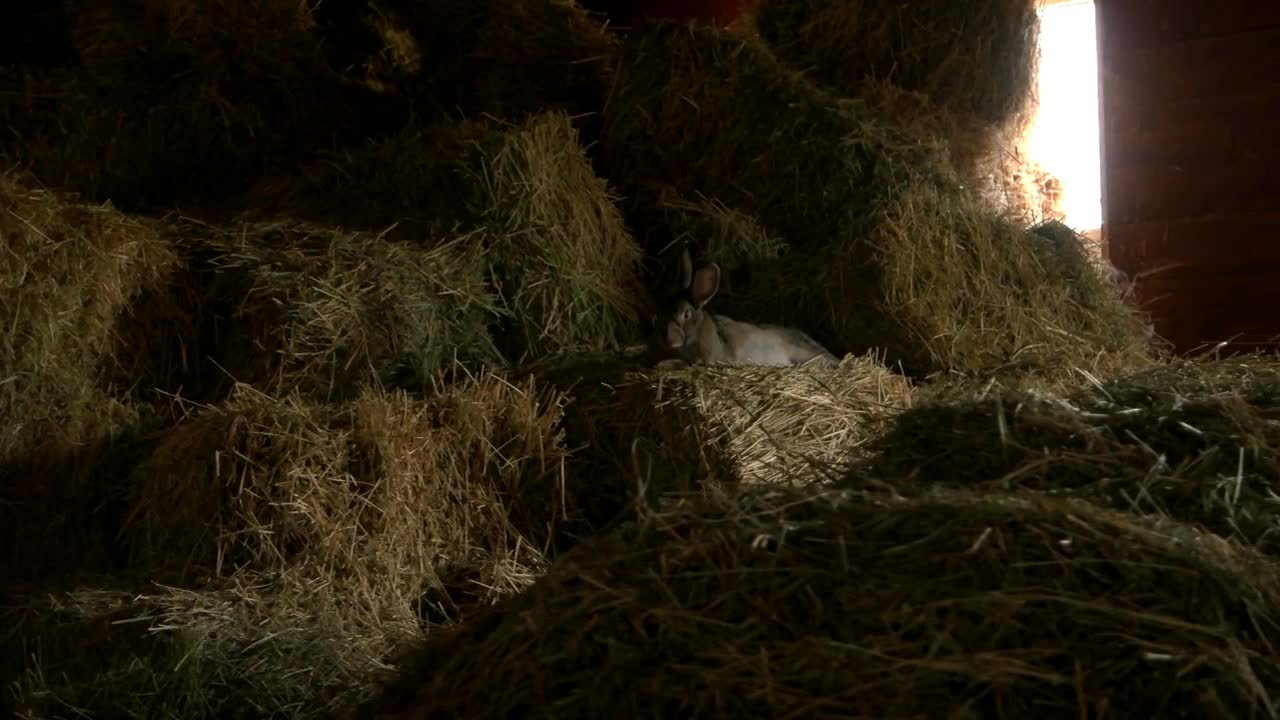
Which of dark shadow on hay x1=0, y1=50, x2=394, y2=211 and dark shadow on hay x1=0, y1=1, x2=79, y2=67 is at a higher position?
dark shadow on hay x1=0, y1=1, x2=79, y2=67

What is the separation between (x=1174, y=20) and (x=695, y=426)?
9.36ft

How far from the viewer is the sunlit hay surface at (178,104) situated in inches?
197

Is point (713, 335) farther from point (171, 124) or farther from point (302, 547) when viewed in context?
point (171, 124)

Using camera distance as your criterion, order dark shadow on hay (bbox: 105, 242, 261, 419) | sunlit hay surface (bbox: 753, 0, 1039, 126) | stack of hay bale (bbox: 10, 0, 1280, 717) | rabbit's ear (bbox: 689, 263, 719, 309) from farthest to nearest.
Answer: sunlit hay surface (bbox: 753, 0, 1039, 126)
rabbit's ear (bbox: 689, 263, 719, 309)
dark shadow on hay (bbox: 105, 242, 261, 419)
stack of hay bale (bbox: 10, 0, 1280, 717)

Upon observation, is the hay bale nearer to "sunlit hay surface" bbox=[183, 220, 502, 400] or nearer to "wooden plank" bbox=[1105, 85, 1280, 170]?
"sunlit hay surface" bbox=[183, 220, 502, 400]

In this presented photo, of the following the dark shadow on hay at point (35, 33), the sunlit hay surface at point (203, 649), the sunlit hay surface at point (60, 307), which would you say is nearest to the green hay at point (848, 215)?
the sunlit hay surface at point (60, 307)

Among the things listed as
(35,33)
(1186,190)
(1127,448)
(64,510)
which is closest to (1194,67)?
(1186,190)

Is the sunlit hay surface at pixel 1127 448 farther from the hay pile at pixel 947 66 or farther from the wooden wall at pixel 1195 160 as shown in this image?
the hay pile at pixel 947 66

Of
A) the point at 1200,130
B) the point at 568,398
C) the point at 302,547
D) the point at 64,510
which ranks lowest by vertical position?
the point at 64,510

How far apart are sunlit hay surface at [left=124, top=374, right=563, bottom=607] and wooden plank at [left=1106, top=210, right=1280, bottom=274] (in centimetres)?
263

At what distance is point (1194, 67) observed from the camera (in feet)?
16.3

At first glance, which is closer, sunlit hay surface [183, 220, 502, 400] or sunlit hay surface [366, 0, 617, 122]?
sunlit hay surface [183, 220, 502, 400]

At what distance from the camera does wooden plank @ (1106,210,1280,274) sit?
15.9 ft

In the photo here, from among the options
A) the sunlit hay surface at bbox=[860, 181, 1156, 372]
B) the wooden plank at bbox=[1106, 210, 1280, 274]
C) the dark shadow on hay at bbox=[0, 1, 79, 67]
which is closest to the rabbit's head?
the sunlit hay surface at bbox=[860, 181, 1156, 372]
